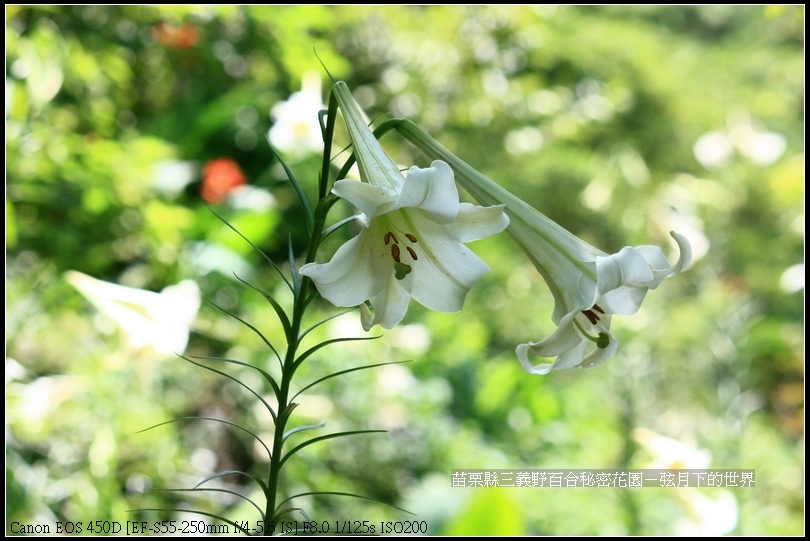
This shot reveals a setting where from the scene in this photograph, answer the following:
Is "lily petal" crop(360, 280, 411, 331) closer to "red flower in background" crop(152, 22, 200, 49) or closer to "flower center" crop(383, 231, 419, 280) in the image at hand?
"flower center" crop(383, 231, 419, 280)

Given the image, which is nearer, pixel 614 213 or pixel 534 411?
pixel 534 411

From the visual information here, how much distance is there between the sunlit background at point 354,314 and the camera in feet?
5.59

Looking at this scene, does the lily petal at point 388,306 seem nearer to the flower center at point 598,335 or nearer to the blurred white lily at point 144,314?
the flower center at point 598,335

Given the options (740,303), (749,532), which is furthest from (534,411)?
(740,303)

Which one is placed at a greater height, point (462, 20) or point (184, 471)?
point (462, 20)

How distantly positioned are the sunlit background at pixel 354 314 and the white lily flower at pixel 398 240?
2.63 ft

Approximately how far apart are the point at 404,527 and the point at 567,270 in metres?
1.31

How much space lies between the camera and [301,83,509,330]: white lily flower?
0.53 m

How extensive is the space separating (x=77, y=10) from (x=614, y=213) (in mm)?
2407

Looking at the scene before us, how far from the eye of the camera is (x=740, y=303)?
2.92 meters

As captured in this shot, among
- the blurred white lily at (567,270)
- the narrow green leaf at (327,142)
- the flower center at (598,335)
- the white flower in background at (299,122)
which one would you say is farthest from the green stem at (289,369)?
the white flower in background at (299,122)

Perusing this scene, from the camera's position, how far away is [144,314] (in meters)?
1.47

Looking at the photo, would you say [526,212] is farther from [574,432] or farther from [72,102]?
[72,102]

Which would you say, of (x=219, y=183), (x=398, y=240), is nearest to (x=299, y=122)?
(x=219, y=183)
